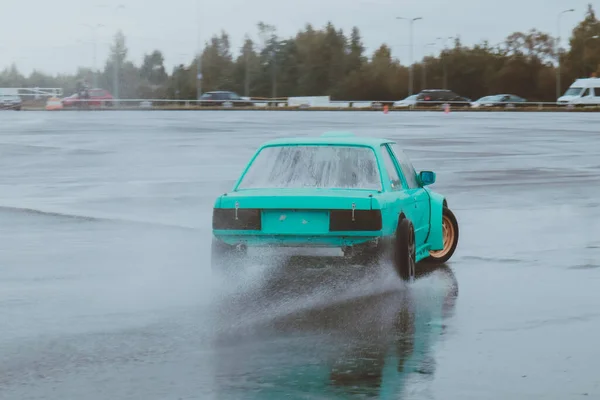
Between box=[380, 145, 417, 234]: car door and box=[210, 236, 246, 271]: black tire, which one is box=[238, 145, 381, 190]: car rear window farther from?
box=[210, 236, 246, 271]: black tire

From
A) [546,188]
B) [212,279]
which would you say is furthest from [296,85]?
Result: [212,279]

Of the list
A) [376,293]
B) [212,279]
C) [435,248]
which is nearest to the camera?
[376,293]

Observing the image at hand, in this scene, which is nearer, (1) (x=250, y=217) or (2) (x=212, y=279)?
(1) (x=250, y=217)

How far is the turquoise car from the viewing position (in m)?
10.3

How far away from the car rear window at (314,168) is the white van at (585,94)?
84560 millimetres

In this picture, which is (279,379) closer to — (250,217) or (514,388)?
(514,388)

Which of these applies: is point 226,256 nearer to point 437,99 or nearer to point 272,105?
point 272,105

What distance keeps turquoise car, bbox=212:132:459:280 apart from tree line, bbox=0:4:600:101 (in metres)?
122

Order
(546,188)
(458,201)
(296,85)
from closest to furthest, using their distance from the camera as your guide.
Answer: (458,201) → (546,188) → (296,85)

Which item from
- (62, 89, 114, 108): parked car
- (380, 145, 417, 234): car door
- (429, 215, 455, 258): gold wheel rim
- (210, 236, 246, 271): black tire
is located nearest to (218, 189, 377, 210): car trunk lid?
(380, 145, 417, 234): car door

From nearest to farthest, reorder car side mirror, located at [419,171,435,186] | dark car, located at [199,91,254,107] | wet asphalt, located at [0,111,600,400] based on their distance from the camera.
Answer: wet asphalt, located at [0,111,600,400], car side mirror, located at [419,171,435,186], dark car, located at [199,91,254,107]

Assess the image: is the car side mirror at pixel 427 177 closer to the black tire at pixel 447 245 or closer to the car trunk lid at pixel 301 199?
the black tire at pixel 447 245

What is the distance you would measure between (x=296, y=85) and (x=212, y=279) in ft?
520

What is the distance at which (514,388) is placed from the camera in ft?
22.4
